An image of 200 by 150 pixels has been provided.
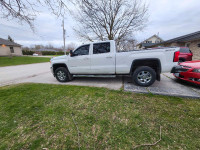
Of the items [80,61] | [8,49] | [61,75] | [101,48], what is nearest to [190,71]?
[101,48]

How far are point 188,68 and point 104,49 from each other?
3.49 meters

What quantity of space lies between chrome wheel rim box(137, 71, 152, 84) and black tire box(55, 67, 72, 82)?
133 inches

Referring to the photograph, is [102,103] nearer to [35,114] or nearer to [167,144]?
[167,144]

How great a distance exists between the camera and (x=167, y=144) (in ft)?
4.76

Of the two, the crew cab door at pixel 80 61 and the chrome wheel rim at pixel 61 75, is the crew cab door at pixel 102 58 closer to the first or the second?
the crew cab door at pixel 80 61

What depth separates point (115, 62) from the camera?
378 cm

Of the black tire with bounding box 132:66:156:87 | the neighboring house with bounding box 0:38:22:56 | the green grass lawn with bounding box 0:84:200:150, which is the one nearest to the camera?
the green grass lawn with bounding box 0:84:200:150

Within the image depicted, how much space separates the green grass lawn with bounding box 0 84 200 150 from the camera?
151cm

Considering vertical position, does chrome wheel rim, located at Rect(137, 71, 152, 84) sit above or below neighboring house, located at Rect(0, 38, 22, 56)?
below

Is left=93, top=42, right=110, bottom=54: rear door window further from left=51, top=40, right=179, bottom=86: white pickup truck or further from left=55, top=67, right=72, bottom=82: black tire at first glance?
left=55, top=67, right=72, bottom=82: black tire

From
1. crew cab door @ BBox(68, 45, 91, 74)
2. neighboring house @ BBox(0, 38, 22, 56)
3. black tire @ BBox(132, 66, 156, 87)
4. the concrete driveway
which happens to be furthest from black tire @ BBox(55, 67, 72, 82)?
neighboring house @ BBox(0, 38, 22, 56)

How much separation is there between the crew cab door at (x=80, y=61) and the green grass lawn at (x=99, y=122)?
1.64m

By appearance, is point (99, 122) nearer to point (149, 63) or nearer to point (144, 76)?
point (144, 76)

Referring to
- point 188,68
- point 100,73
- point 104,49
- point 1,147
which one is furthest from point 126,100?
point 188,68
